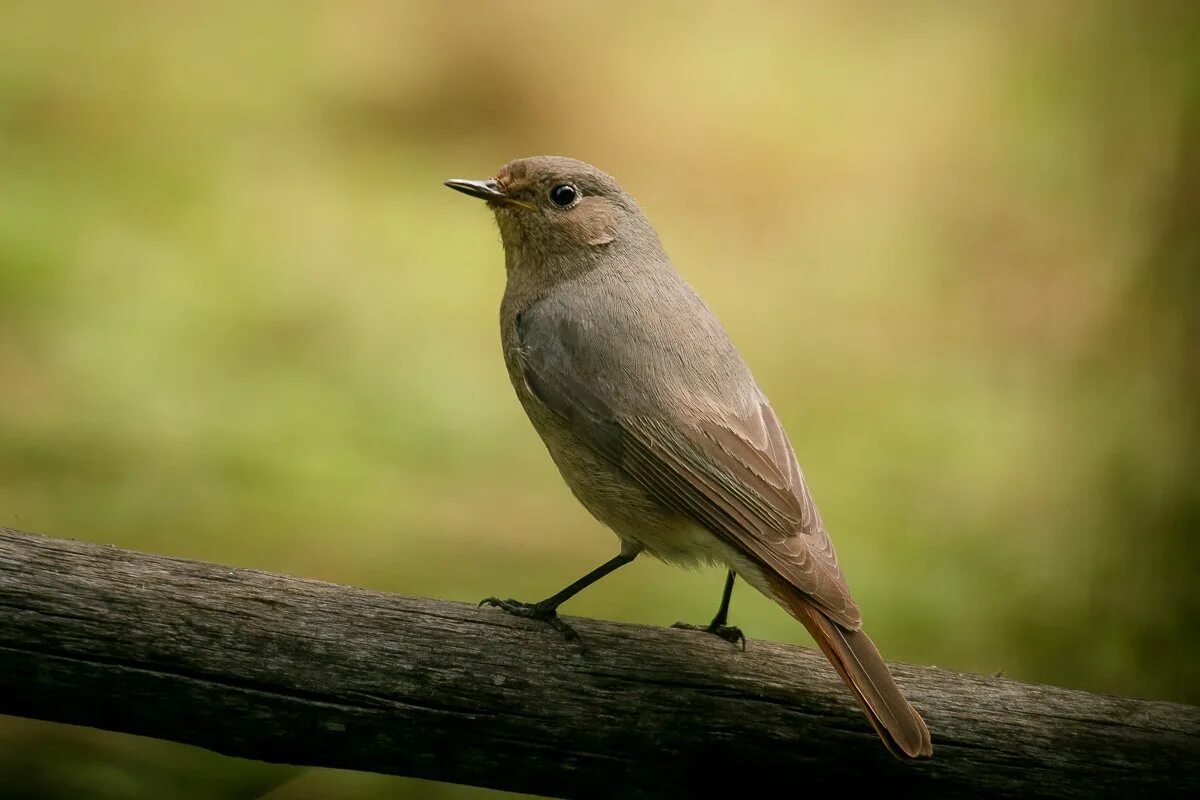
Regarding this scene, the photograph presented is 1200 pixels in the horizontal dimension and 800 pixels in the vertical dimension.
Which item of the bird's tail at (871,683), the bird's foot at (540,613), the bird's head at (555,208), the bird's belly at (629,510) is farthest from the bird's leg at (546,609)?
the bird's head at (555,208)

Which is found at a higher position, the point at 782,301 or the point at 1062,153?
the point at 1062,153

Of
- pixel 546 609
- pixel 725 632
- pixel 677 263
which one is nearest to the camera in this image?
pixel 546 609

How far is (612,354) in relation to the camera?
285cm

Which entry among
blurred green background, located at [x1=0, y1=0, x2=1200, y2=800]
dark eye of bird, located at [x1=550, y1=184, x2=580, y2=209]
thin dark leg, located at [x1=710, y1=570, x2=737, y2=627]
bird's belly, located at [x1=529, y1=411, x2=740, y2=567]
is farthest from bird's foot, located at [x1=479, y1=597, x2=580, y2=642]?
dark eye of bird, located at [x1=550, y1=184, x2=580, y2=209]

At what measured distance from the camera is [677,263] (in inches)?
185

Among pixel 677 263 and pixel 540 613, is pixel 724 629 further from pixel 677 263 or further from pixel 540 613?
pixel 677 263

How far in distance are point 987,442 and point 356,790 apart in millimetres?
2508

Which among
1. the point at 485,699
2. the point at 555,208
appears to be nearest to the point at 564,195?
the point at 555,208

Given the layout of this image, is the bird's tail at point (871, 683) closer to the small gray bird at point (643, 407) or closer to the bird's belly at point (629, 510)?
the small gray bird at point (643, 407)

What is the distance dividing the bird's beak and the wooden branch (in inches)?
38.5

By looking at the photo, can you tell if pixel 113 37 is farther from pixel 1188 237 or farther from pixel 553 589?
pixel 1188 237

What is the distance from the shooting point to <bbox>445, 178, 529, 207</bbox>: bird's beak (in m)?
2.95

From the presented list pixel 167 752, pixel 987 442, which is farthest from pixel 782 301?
pixel 167 752

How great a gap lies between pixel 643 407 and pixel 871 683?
2.59ft
